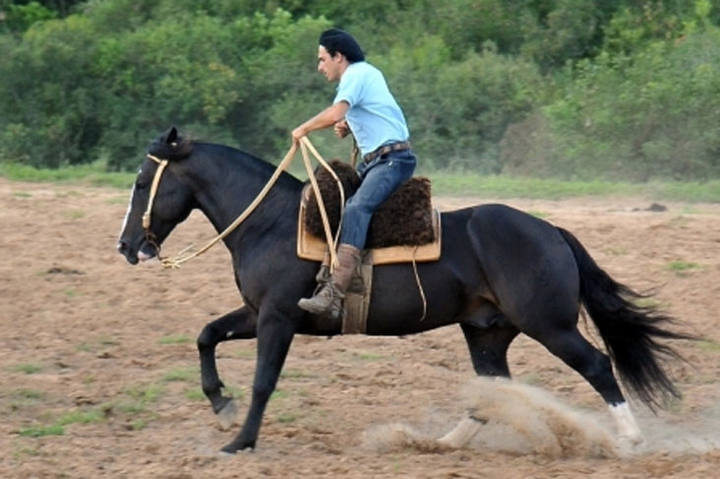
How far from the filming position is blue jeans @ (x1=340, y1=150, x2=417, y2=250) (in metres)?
7.23

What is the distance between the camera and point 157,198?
7.62 m

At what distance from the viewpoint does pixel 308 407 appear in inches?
324

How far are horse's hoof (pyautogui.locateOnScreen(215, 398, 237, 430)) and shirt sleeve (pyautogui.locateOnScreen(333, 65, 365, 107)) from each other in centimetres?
173

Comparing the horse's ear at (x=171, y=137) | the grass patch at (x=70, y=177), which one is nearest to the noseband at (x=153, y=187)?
the horse's ear at (x=171, y=137)

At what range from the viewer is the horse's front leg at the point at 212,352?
7560mm

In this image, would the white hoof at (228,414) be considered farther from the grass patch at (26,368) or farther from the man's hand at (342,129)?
the grass patch at (26,368)

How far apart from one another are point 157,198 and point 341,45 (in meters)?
1.31

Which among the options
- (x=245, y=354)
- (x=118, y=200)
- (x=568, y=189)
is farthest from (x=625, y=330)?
(x=568, y=189)

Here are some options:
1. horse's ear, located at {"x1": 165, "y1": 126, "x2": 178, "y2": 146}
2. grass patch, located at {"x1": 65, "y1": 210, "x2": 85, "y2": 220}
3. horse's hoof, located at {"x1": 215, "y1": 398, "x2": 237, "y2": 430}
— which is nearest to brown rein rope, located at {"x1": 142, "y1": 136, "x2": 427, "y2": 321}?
horse's ear, located at {"x1": 165, "y1": 126, "x2": 178, "y2": 146}

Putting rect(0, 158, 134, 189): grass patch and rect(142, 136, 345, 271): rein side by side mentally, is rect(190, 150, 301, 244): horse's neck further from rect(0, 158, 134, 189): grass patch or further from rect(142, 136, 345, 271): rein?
rect(0, 158, 134, 189): grass patch

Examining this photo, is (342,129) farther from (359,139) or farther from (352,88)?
(352,88)

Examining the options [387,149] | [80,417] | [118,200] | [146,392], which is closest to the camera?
[387,149]

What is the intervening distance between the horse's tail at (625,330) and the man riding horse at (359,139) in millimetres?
1007

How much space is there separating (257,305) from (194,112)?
1339cm
